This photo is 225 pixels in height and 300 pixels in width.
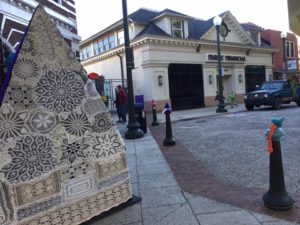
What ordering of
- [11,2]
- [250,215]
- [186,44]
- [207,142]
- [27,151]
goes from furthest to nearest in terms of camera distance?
[186,44], [207,142], [11,2], [250,215], [27,151]

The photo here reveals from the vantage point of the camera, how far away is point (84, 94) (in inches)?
138

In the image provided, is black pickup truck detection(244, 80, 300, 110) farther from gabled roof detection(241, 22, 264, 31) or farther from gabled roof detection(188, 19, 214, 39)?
gabled roof detection(241, 22, 264, 31)

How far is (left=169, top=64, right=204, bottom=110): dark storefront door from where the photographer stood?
69.9ft

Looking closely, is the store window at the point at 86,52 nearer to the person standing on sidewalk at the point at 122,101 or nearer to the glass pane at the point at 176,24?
the glass pane at the point at 176,24

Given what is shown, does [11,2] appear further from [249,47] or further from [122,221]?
[249,47]

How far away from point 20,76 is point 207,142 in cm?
597

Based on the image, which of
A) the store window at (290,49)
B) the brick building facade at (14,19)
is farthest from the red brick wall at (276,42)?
the brick building facade at (14,19)

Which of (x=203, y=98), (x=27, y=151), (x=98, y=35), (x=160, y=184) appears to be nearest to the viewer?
(x=27, y=151)

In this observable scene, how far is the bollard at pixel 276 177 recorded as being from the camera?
345cm

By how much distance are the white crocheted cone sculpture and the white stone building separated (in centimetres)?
1651

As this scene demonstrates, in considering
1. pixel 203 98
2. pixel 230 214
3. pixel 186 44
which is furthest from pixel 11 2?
pixel 203 98

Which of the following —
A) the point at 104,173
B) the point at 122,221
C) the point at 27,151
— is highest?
the point at 27,151

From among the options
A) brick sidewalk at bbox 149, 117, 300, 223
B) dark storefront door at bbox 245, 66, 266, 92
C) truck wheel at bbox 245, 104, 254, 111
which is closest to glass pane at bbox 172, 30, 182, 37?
truck wheel at bbox 245, 104, 254, 111

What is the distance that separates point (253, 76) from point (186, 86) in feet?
28.7
